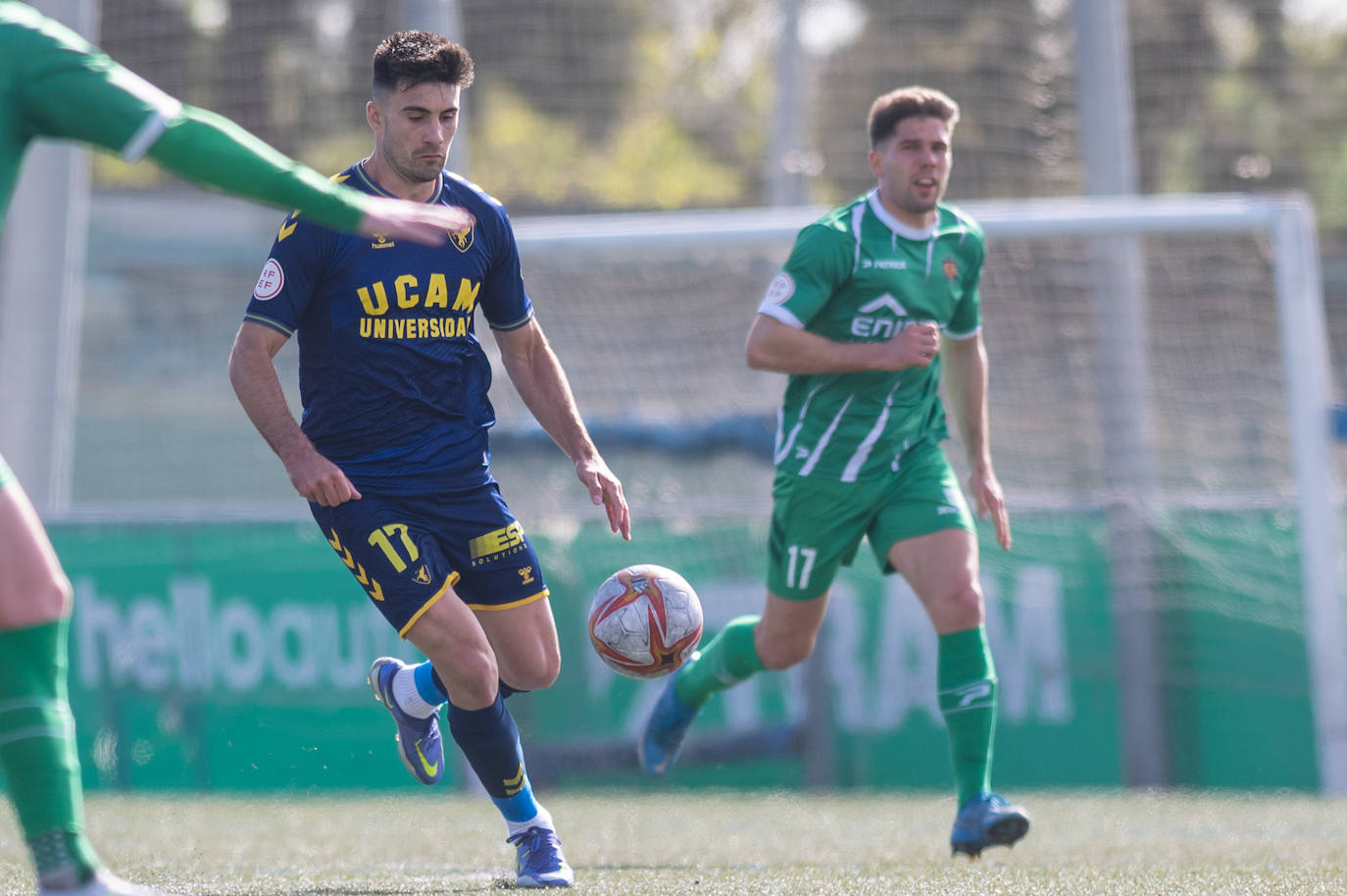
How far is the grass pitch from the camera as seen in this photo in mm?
4789

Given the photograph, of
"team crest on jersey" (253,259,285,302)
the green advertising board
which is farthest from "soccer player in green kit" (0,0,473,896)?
the green advertising board

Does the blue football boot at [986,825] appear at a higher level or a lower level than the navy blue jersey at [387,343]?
lower

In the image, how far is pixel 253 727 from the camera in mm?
8914

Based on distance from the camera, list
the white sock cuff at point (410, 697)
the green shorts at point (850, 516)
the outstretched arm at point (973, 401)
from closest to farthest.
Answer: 1. the white sock cuff at point (410, 697)
2. the green shorts at point (850, 516)
3. the outstretched arm at point (973, 401)

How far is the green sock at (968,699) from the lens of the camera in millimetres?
5273

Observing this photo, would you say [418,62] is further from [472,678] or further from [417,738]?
[417,738]

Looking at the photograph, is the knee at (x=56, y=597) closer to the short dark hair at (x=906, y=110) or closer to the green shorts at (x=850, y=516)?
the green shorts at (x=850, y=516)

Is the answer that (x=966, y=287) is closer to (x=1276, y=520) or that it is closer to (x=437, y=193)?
(x=437, y=193)

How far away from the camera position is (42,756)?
325 cm

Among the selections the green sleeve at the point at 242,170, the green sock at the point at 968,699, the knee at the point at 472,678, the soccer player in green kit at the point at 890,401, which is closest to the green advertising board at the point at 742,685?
the soccer player in green kit at the point at 890,401

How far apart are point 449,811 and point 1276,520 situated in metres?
4.86

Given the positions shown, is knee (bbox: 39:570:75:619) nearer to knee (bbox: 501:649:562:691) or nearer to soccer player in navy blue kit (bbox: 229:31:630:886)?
soccer player in navy blue kit (bbox: 229:31:630:886)

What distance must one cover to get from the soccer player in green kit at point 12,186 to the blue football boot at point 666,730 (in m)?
3.28

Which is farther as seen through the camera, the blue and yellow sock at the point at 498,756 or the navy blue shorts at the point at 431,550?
the blue and yellow sock at the point at 498,756
